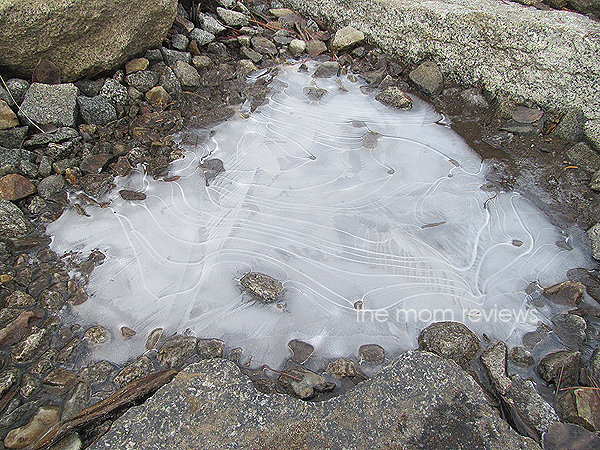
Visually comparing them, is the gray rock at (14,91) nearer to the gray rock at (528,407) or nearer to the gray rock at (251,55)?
the gray rock at (251,55)

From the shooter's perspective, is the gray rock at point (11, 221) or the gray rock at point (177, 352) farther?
the gray rock at point (11, 221)

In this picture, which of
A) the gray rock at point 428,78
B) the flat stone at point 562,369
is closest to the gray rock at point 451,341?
the flat stone at point 562,369

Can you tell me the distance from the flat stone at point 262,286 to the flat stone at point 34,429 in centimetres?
111

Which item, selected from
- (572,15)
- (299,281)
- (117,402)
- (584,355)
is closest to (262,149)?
(299,281)

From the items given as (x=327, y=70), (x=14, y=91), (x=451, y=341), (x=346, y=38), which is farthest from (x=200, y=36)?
(x=451, y=341)

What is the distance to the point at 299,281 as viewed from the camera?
95.3 inches

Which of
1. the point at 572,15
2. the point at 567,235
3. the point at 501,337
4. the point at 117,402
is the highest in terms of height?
the point at 572,15

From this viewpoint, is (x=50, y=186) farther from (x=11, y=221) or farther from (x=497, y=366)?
(x=497, y=366)

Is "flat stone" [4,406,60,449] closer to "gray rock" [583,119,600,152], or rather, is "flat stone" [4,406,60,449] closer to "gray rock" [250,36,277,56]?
"gray rock" [250,36,277,56]

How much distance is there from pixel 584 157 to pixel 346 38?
2.41 m

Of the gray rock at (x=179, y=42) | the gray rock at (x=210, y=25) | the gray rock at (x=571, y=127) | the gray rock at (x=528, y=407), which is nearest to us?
the gray rock at (x=528, y=407)

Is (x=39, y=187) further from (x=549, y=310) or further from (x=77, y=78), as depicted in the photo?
(x=549, y=310)

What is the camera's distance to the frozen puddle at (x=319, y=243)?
2250 millimetres

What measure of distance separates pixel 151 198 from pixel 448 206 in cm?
215
